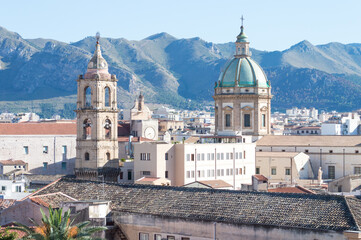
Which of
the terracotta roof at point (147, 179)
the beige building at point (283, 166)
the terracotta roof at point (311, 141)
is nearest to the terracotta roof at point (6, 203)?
the terracotta roof at point (147, 179)

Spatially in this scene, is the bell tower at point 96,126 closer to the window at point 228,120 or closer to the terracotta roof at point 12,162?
the terracotta roof at point 12,162

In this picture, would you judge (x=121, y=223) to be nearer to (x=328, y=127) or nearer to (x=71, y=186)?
(x=71, y=186)

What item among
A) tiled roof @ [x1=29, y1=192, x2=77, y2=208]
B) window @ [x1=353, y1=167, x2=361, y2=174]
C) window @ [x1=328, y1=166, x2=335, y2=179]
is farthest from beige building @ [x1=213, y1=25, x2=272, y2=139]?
tiled roof @ [x1=29, y1=192, x2=77, y2=208]

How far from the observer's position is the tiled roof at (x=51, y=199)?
3769 cm

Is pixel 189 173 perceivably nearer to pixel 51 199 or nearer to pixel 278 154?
pixel 278 154

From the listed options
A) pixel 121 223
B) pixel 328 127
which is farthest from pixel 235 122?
pixel 328 127

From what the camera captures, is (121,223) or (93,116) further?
(93,116)

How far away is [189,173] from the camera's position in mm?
67312

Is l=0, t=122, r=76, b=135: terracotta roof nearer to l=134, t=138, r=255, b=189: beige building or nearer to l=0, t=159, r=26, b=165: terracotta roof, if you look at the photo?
l=0, t=159, r=26, b=165: terracotta roof

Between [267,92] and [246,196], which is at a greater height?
[267,92]

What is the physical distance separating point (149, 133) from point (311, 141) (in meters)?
22.4

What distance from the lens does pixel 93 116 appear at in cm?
6888

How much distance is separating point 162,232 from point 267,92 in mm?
57363

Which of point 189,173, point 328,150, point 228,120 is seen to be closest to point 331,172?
point 328,150
